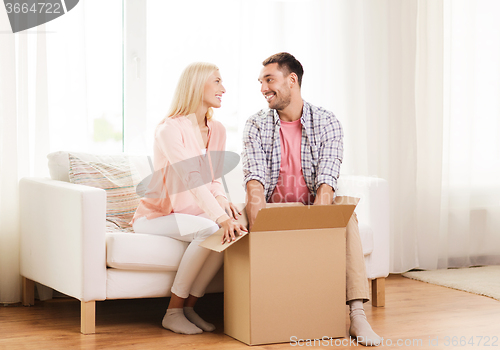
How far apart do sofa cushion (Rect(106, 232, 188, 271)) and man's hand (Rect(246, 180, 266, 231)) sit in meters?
0.35

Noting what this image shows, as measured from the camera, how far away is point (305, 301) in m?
2.01

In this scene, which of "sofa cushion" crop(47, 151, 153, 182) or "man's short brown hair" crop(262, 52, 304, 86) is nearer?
"man's short brown hair" crop(262, 52, 304, 86)

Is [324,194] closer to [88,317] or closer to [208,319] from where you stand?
[208,319]

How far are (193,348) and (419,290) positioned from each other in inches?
59.3

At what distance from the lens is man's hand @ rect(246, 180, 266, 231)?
2000 mm

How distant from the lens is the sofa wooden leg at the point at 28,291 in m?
2.68

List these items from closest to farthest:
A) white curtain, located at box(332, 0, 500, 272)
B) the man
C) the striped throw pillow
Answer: the man, the striped throw pillow, white curtain, located at box(332, 0, 500, 272)

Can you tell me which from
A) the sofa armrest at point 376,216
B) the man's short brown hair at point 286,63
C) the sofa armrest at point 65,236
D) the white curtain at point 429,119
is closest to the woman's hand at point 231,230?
the sofa armrest at point 65,236

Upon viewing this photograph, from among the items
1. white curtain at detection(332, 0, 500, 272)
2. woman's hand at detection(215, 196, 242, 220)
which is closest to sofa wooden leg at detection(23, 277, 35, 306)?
woman's hand at detection(215, 196, 242, 220)

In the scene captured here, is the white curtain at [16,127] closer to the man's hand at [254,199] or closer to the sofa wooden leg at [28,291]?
the sofa wooden leg at [28,291]

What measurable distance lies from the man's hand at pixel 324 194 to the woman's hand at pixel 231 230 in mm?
408

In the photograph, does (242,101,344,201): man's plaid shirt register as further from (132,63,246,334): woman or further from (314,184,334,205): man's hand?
(132,63,246,334): woman

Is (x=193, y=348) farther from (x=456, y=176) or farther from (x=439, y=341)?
(x=456, y=176)

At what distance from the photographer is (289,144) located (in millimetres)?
2350
